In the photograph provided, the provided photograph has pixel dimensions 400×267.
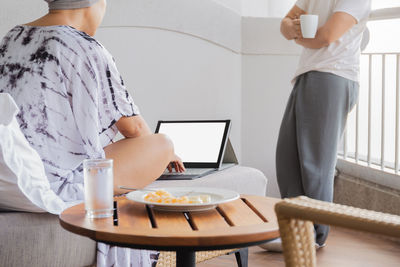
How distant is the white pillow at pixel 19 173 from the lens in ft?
4.37

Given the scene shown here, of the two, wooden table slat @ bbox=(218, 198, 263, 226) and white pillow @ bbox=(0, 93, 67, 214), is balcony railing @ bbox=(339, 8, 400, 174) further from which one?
white pillow @ bbox=(0, 93, 67, 214)

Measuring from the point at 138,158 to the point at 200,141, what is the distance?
2.86ft

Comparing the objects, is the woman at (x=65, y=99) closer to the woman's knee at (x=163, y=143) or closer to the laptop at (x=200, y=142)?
the woman's knee at (x=163, y=143)

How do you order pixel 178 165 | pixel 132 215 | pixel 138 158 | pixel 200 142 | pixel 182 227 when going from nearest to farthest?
pixel 182 227, pixel 132 215, pixel 138 158, pixel 178 165, pixel 200 142

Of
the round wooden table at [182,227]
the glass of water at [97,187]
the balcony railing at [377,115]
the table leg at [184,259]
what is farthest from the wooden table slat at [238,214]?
the balcony railing at [377,115]

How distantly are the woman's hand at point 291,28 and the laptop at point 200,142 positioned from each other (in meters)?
0.46

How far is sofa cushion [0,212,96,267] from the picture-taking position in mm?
1385

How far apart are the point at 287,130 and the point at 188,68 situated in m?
0.77

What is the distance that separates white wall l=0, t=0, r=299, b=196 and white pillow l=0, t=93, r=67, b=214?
1359 millimetres

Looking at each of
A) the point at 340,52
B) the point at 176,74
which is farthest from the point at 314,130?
the point at 176,74

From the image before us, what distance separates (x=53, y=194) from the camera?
4.80ft

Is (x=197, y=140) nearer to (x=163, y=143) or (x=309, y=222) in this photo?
(x=163, y=143)

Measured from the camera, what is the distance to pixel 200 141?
8.30 ft

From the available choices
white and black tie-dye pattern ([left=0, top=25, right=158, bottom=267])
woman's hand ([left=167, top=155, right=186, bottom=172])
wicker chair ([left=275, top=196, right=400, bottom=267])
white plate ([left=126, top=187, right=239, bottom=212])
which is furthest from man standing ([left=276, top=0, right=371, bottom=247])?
wicker chair ([left=275, top=196, right=400, bottom=267])
